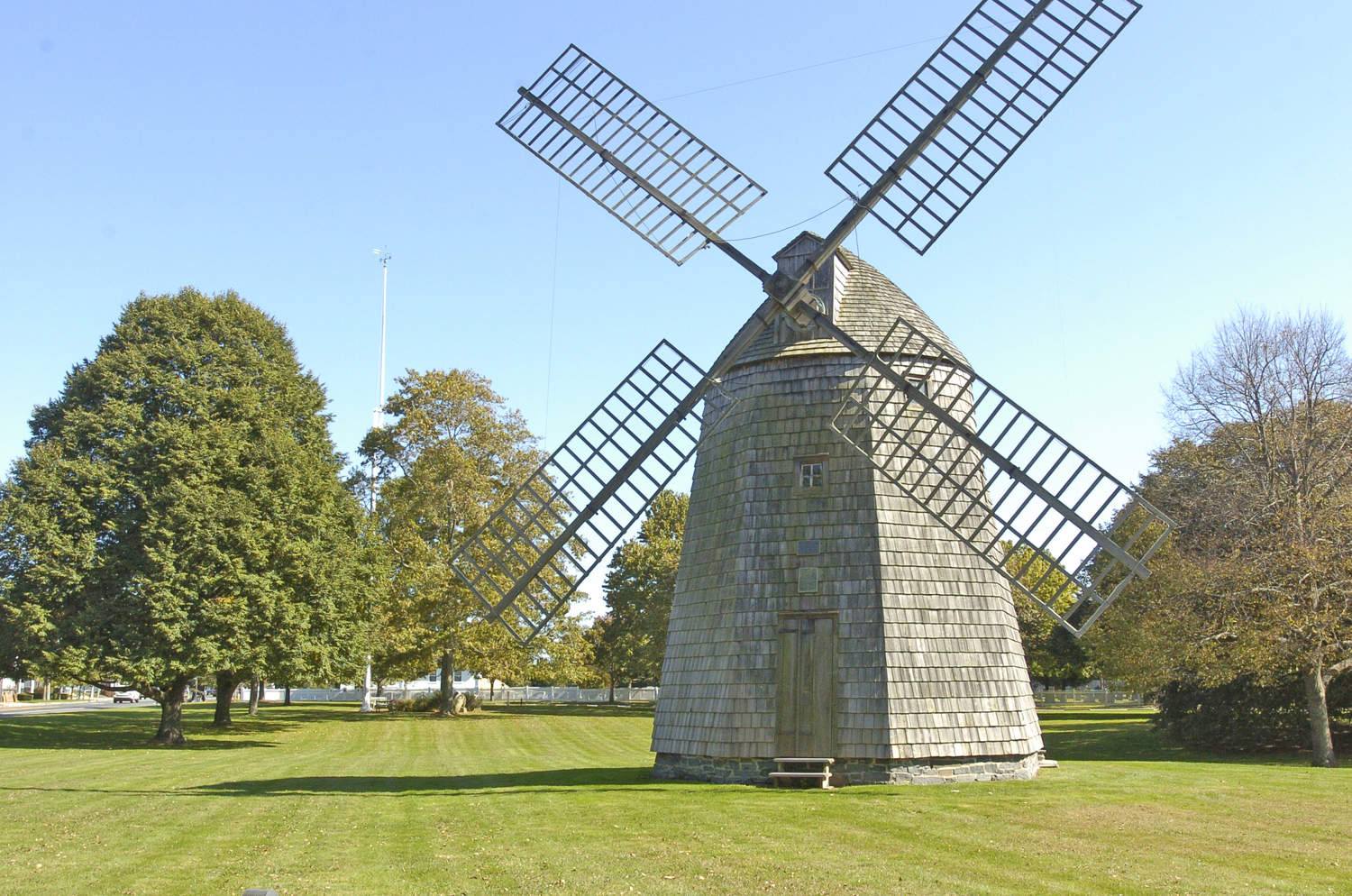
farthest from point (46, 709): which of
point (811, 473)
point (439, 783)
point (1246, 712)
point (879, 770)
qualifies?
point (1246, 712)

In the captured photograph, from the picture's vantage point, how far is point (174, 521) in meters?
27.2

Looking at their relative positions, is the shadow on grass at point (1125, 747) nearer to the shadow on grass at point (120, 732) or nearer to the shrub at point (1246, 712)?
the shrub at point (1246, 712)

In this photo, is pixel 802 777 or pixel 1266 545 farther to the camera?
pixel 1266 545

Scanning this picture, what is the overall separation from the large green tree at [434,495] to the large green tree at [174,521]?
24.2 ft

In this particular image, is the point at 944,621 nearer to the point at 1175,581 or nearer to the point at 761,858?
the point at 761,858

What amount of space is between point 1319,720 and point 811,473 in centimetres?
1603

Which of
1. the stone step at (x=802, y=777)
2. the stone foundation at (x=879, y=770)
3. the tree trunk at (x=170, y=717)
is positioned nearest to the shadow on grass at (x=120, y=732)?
the tree trunk at (x=170, y=717)

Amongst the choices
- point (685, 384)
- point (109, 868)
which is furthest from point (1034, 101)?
point (109, 868)

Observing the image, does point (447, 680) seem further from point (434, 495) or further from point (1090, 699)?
point (1090, 699)

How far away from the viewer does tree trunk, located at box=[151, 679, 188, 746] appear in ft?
96.0

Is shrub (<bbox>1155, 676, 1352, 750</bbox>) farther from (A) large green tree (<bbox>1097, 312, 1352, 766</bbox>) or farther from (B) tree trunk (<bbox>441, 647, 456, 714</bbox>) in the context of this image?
(B) tree trunk (<bbox>441, 647, 456, 714</bbox>)

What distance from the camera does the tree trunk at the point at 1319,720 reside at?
24.0 metres

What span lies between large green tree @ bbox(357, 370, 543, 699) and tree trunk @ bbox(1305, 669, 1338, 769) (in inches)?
995

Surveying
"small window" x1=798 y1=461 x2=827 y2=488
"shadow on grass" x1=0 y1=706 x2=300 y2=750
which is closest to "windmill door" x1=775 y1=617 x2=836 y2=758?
"small window" x1=798 y1=461 x2=827 y2=488
